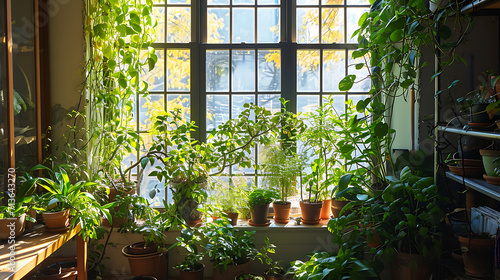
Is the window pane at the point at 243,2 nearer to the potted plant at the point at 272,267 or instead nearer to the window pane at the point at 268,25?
the window pane at the point at 268,25

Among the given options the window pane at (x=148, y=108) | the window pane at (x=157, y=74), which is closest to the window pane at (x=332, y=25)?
the window pane at (x=157, y=74)

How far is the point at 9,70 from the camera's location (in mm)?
2955

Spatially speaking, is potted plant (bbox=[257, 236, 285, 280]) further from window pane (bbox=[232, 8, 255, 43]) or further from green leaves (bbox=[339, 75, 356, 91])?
window pane (bbox=[232, 8, 255, 43])

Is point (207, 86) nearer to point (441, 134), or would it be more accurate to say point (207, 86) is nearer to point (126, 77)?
point (126, 77)

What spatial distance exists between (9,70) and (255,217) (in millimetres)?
2206

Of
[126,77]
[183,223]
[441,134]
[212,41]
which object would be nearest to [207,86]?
[212,41]

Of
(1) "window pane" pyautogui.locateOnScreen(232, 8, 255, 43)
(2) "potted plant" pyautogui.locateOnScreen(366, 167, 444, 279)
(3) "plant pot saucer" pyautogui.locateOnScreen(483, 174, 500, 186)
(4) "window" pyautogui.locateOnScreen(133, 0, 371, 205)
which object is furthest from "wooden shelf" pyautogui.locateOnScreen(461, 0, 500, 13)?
(1) "window pane" pyautogui.locateOnScreen(232, 8, 255, 43)

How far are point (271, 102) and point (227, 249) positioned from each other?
1.47 m

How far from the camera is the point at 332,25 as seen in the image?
4.27 m

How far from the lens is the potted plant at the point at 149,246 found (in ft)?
12.0

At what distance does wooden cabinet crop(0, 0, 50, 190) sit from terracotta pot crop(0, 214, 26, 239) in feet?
1.07

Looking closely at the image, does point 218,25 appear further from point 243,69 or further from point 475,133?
point 475,133

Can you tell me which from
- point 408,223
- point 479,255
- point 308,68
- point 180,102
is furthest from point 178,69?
point 479,255

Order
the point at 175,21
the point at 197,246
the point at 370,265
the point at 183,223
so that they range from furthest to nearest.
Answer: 1. the point at 175,21
2. the point at 197,246
3. the point at 183,223
4. the point at 370,265
